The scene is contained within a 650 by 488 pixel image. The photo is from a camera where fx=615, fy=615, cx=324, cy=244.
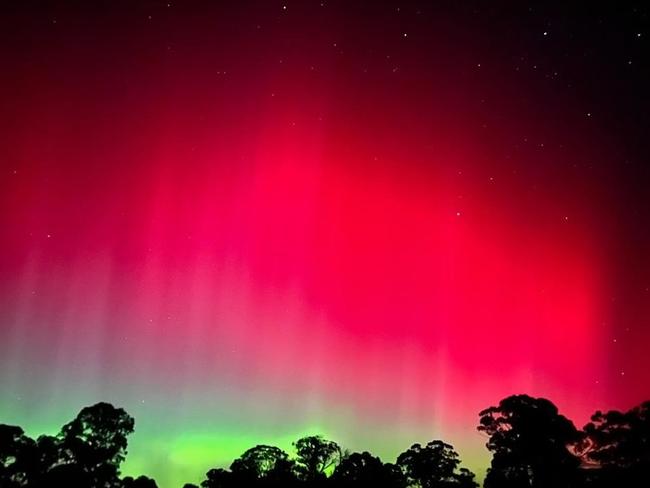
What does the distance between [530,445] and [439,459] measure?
355 inches

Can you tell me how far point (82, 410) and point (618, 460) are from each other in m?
32.3

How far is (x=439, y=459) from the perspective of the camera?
152 ft

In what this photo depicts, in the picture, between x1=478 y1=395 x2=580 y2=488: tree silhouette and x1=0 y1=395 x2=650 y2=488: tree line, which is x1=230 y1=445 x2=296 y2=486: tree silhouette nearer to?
x1=0 y1=395 x2=650 y2=488: tree line

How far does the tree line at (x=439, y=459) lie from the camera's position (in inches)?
1308

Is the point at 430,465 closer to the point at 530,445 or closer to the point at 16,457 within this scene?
the point at 530,445

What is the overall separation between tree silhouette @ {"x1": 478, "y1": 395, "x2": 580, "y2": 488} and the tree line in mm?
61

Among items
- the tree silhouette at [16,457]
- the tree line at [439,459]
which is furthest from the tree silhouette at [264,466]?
the tree silhouette at [16,457]

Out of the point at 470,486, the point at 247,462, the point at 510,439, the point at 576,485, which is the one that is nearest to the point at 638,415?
the point at 576,485

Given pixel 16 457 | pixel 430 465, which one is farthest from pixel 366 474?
pixel 16 457

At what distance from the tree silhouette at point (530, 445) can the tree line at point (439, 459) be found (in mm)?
61

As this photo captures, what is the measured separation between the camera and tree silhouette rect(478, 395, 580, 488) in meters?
37.1

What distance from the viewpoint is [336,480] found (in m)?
43.8

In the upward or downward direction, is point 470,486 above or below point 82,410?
below

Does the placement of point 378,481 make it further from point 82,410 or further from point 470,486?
point 82,410
